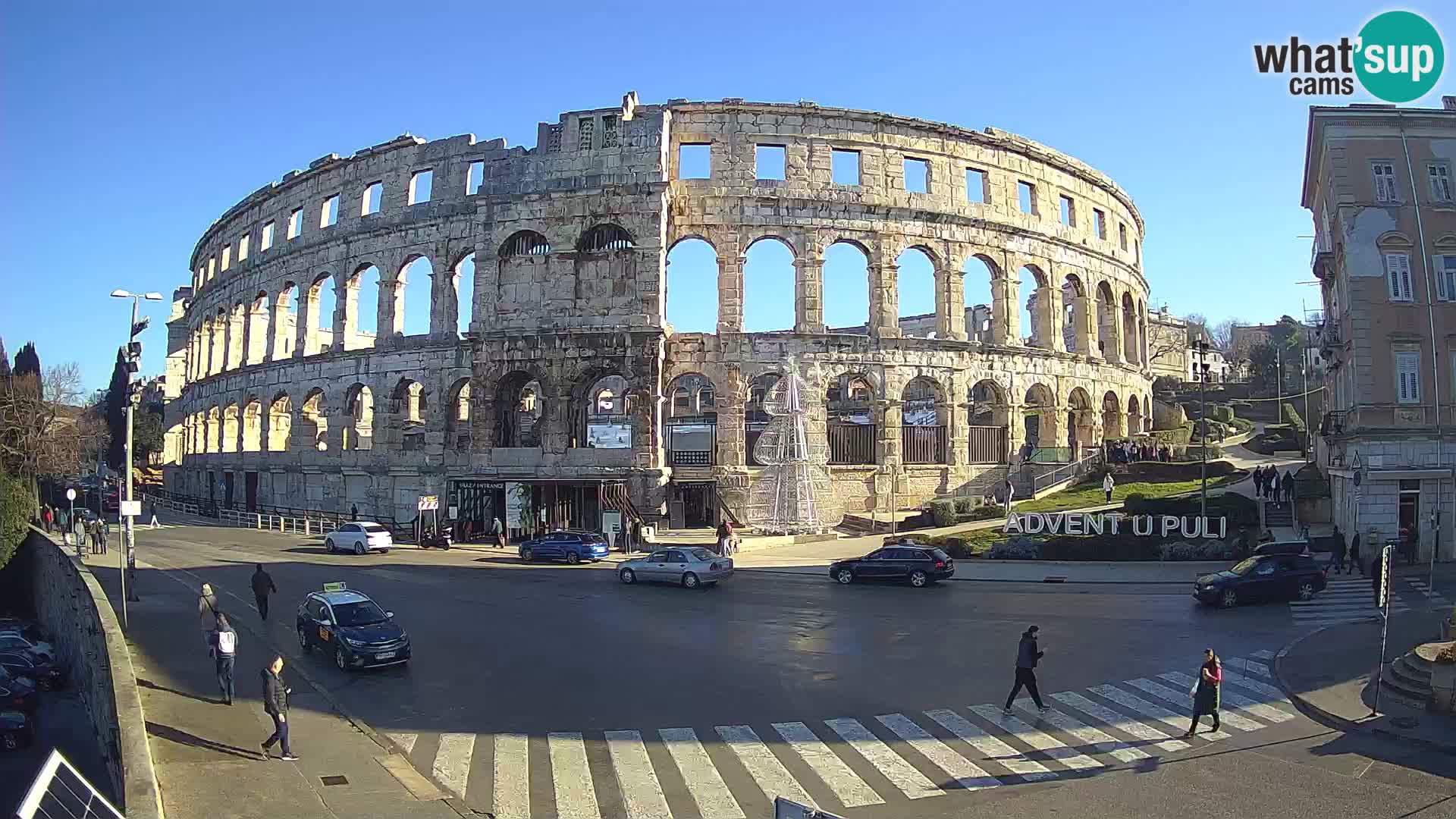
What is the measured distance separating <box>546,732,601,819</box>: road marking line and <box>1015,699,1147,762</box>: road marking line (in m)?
7.12

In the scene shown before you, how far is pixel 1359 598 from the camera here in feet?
76.7

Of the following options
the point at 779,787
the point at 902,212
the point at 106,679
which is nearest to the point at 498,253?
the point at 902,212

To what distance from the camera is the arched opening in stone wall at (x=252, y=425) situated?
55.7m

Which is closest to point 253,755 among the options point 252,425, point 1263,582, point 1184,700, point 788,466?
point 1184,700

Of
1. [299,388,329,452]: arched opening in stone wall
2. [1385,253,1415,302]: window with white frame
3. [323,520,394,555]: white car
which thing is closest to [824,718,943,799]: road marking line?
[1385,253,1415,302]: window with white frame

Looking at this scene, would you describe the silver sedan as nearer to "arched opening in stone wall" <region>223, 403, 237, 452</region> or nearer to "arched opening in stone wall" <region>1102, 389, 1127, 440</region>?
"arched opening in stone wall" <region>1102, 389, 1127, 440</region>

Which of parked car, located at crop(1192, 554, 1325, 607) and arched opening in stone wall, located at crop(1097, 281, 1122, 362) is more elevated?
arched opening in stone wall, located at crop(1097, 281, 1122, 362)

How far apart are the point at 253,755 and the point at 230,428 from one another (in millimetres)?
53774

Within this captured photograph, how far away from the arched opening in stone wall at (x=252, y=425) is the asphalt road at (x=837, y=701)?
32199 millimetres

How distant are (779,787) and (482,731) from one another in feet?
16.8

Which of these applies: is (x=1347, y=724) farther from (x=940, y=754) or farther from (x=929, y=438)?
(x=929, y=438)

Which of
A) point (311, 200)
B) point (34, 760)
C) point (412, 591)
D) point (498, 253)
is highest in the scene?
point (311, 200)

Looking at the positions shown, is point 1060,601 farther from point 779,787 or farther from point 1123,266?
point 1123,266

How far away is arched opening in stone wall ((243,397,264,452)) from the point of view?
5572 centimetres
